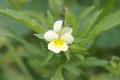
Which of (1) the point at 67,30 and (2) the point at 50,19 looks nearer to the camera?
(1) the point at 67,30

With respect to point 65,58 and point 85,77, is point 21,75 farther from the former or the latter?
point 65,58

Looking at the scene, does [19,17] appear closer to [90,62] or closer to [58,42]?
[58,42]

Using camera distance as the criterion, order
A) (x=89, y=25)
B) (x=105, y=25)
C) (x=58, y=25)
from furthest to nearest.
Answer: (x=89, y=25), (x=105, y=25), (x=58, y=25)

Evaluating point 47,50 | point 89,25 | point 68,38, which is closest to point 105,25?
point 89,25

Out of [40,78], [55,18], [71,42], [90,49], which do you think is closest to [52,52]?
[71,42]

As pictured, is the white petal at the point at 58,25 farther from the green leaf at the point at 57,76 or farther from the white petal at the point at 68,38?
the green leaf at the point at 57,76

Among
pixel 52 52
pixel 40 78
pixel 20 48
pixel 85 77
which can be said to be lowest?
pixel 52 52

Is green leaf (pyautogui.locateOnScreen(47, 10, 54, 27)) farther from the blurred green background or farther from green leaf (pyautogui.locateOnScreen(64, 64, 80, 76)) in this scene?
green leaf (pyautogui.locateOnScreen(64, 64, 80, 76))
